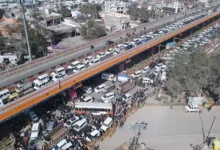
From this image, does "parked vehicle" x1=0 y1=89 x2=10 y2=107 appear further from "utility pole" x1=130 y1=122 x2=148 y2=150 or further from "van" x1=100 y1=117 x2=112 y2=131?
"utility pole" x1=130 y1=122 x2=148 y2=150

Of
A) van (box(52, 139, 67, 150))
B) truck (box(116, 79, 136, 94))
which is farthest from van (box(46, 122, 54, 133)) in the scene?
truck (box(116, 79, 136, 94))

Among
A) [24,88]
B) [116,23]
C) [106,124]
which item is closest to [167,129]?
[106,124]

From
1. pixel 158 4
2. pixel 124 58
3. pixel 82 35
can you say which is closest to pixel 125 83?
pixel 124 58

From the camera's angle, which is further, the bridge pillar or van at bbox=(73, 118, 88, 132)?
the bridge pillar

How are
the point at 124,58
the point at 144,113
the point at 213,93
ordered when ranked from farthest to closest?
the point at 124,58
the point at 213,93
the point at 144,113

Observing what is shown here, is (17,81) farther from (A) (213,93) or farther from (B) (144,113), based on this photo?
(A) (213,93)

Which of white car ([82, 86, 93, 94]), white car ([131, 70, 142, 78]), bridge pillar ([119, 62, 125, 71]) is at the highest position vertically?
bridge pillar ([119, 62, 125, 71])
